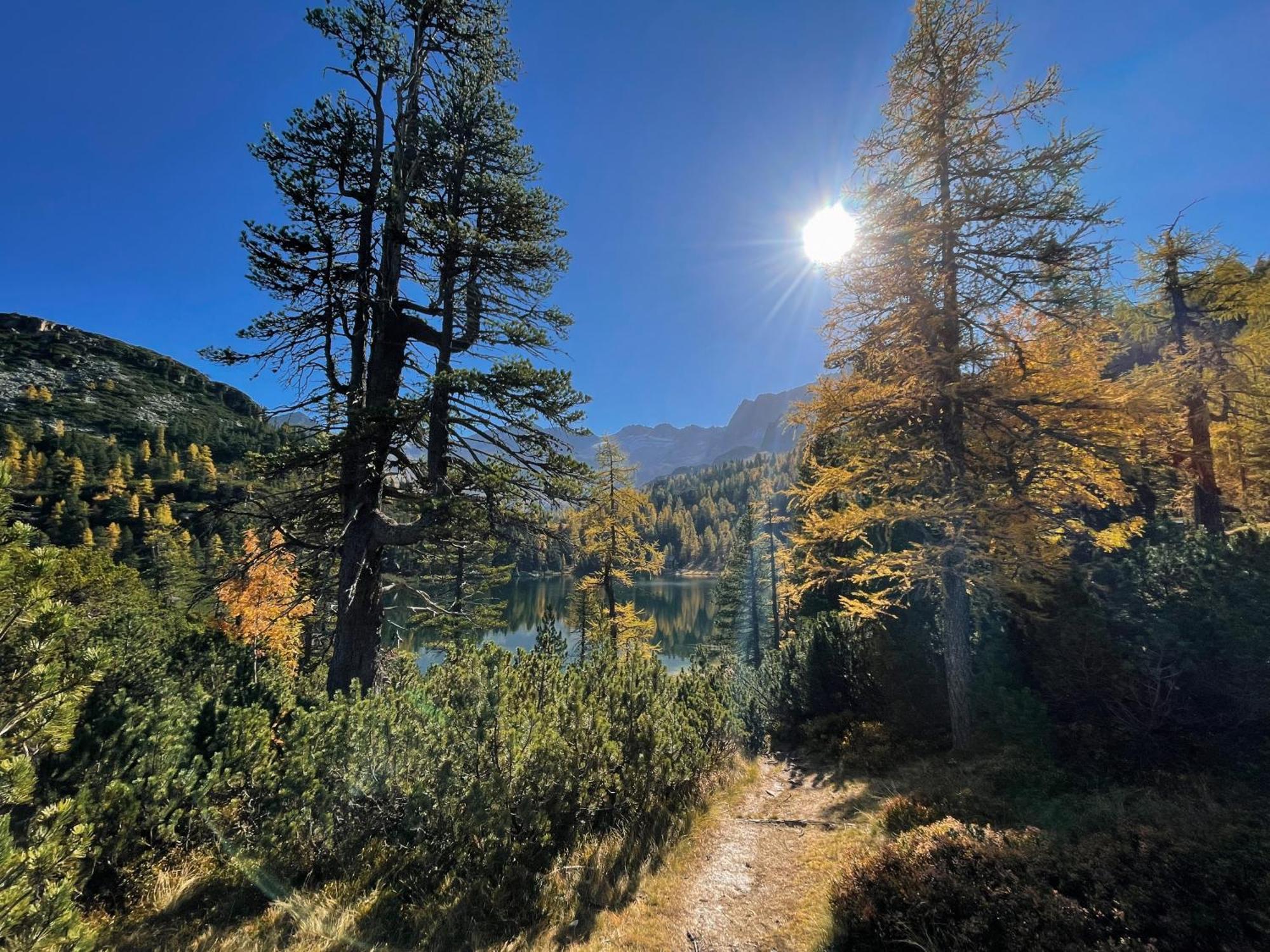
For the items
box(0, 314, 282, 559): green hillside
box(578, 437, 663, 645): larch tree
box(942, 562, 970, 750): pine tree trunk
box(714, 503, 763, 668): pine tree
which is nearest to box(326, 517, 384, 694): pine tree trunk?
box(942, 562, 970, 750): pine tree trunk

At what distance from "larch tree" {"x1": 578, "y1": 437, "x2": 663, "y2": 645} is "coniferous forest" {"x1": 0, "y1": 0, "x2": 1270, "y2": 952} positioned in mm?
9503

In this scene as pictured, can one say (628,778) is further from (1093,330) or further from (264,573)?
(264,573)

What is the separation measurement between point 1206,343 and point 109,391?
19713 cm

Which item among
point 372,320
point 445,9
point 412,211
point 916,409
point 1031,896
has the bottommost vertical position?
point 1031,896

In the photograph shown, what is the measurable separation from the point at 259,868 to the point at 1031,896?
6.86 metres

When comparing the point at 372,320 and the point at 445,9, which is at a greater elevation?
the point at 445,9

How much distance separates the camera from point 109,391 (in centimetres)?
12925

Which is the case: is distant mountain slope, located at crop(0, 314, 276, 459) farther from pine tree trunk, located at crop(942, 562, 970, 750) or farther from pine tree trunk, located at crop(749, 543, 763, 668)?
pine tree trunk, located at crop(942, 562, 970, 750)

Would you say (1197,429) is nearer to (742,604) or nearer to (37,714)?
(37,714)

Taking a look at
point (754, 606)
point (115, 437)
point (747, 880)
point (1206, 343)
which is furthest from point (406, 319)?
point (115, 437)

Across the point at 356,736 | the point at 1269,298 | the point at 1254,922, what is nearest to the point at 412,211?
the point at 356,736

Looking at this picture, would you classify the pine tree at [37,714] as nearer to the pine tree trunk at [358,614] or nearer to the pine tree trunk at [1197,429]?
the pine tree trunk at [358,614]

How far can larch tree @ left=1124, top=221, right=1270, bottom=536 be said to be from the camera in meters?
12.9

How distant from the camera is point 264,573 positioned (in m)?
21.1
